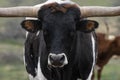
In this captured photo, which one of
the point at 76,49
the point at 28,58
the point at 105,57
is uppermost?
the point at 76,49

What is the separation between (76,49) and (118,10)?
956 mm

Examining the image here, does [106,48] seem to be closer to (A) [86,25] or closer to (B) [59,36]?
(A) [86,25]

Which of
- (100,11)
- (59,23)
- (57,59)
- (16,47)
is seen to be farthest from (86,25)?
(16,47)

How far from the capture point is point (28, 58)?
1238 cm

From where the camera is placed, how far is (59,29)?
990cm

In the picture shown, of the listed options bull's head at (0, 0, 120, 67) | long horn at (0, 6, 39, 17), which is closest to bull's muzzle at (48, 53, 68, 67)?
bull's head at (0, 0, 120, 67)

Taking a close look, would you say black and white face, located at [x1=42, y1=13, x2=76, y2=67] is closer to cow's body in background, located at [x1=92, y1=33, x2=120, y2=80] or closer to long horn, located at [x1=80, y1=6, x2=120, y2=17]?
long horn, located at [x1=80, y1=6, x2=120, y2=17]

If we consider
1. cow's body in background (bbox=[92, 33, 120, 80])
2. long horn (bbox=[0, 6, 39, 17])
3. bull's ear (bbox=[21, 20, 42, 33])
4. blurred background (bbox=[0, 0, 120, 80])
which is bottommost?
blurred background (bbox=[0, 0, 120, 80])

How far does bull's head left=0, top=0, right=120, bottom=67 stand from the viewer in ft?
32.1

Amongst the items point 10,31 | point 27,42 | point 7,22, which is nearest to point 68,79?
point 27,42

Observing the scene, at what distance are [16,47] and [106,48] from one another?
22.1 meters

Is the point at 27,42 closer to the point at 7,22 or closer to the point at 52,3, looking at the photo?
the point at 52,3

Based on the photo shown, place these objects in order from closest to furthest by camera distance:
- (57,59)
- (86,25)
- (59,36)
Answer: (57,59)
(59,36)
(86,25)

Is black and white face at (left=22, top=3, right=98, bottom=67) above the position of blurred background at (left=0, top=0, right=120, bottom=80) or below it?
above
